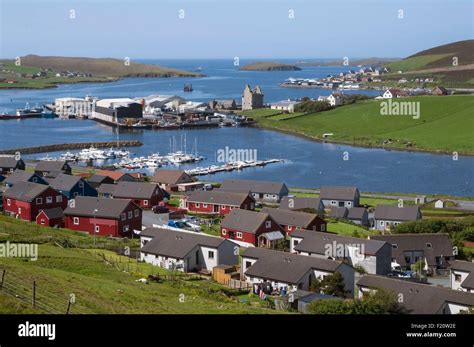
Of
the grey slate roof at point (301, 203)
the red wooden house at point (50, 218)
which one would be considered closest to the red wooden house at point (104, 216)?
the red wooden house at point (50, 218)

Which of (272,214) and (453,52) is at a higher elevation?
(453,52)

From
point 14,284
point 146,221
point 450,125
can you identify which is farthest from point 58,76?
point 14,284

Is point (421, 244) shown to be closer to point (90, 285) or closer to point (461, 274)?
A: point (461, 274)

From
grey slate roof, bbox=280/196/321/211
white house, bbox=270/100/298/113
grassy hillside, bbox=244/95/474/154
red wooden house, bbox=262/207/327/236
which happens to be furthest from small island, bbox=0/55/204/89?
red wooden house, bbox=262/207/327/236

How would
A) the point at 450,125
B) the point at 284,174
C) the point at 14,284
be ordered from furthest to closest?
the point at 450,125, the point at 284,174, the point at 14,284
